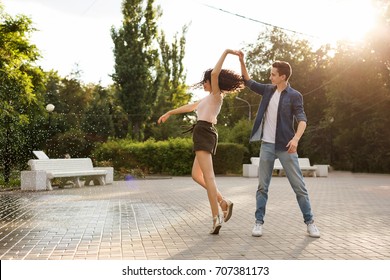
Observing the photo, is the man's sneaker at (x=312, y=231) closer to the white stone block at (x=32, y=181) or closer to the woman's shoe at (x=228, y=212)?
the woman's shoe at (x=228, y=212)

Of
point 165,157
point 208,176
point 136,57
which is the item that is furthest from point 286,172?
point 136,57

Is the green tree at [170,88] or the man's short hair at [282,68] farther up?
the green tree at [170,88]

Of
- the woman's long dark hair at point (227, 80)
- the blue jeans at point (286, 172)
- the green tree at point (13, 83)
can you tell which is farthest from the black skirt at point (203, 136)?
the green tree at point (13, 83)

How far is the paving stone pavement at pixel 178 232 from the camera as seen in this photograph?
4.98m

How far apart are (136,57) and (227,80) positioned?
32.4 metres

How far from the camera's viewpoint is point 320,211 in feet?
29.1

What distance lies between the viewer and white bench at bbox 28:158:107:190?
14148 millimetres

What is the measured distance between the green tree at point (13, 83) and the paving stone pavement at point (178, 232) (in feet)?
25.6

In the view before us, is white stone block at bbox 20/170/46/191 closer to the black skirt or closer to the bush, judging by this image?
the black skirt

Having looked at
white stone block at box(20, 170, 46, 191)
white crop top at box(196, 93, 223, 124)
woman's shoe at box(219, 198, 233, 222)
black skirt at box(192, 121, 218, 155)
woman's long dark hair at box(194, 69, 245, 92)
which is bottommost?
woman's shoe at box(219, 198, 233, 222)

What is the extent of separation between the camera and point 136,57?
37.8m

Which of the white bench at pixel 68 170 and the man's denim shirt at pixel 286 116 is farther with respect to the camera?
the white bench at pixel 68 170

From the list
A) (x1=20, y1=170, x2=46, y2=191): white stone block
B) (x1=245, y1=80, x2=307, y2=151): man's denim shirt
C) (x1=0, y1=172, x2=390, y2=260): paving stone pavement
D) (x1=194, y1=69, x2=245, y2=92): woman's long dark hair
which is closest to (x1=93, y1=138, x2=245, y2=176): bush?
(x1=20, y1=170, x2=46, y2=191): white stone block

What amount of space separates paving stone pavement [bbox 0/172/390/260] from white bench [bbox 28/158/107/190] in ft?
11.7
